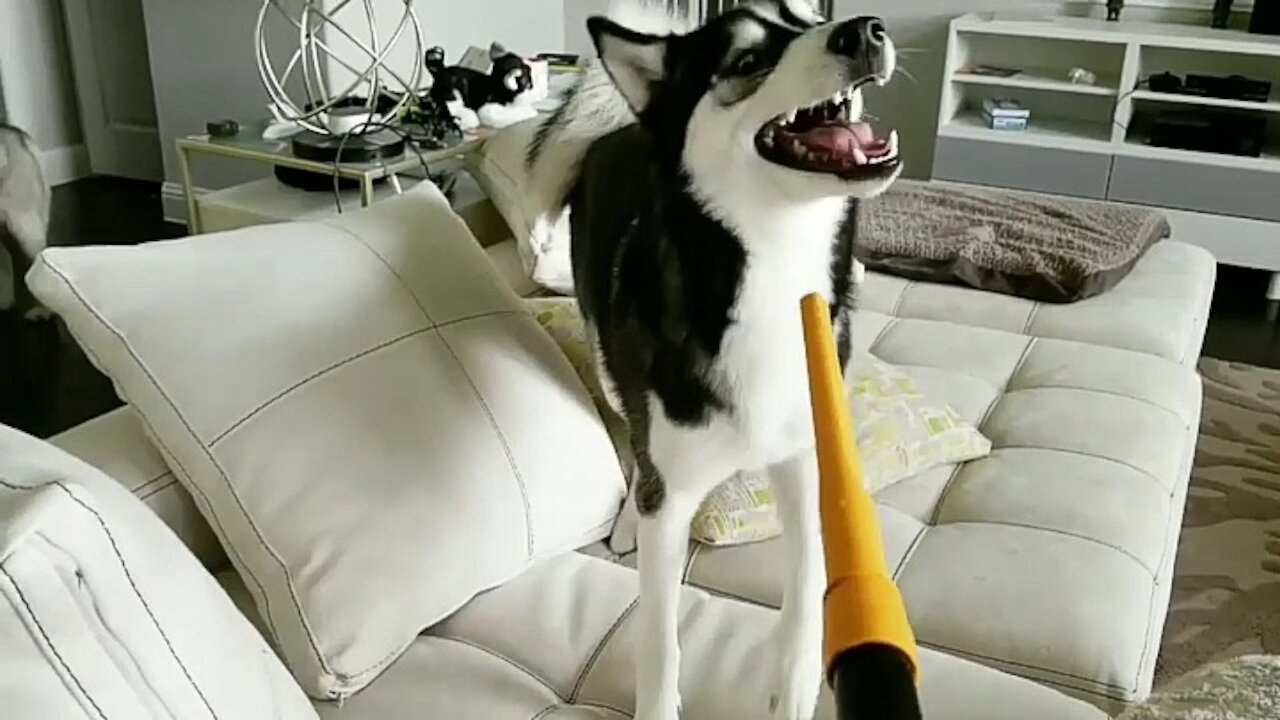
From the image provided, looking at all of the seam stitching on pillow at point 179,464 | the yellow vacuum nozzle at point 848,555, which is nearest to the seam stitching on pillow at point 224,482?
the seam stitching on pillow at point 179,464

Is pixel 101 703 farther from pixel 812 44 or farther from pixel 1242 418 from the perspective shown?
pixel 1242 418

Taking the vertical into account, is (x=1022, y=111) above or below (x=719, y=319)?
below

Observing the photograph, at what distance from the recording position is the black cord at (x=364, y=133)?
7.64 feet

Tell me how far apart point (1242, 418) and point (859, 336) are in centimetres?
131

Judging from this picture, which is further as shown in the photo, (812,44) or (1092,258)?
(1092,258)

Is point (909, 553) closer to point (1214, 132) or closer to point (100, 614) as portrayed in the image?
point (100, 614)

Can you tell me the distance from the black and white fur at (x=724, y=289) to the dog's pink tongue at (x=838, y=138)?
0.11 feet

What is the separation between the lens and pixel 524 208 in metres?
2.04

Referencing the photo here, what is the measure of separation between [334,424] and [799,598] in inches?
19.7

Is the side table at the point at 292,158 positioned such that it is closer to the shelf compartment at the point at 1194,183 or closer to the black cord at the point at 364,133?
the black cord at the point at 364,133

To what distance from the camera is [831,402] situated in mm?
553

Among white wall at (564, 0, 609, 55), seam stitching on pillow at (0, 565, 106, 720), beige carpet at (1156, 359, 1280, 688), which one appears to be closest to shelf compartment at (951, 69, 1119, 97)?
beige carpet at (1156, 359, 1280, 688)

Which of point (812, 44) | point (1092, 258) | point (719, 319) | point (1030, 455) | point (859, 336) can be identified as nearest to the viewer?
point (812, 44)

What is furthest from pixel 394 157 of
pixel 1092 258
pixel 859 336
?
pixel 1092 258
